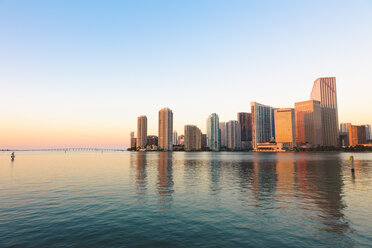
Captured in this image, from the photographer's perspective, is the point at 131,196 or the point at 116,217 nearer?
the point at 116,217

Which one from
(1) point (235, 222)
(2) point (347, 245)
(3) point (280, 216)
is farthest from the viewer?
(3) point (280, 216)

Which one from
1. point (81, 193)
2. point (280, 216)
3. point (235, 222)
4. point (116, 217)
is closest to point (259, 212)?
point (280, 216)

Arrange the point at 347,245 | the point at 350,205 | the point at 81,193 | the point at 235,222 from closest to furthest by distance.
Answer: the point at 347,245 < the point at 235,222 < the point at 350,205 < the point at 81,193

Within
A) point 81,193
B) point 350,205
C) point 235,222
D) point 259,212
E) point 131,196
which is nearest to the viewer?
Result: point 235,222

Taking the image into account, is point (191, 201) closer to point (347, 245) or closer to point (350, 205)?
point (347, 245)

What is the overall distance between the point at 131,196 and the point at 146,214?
10.2 meters

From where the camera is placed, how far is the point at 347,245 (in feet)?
52.5

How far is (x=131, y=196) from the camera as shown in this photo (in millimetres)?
33750

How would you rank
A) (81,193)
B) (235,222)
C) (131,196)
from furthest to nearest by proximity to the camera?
(81,193), (131,196), (235,222)

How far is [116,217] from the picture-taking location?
917 inches

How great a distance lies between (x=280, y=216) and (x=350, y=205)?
37.9ft

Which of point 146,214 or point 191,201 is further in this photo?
point 191,201

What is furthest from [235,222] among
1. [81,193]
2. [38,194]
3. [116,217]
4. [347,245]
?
[38,194]

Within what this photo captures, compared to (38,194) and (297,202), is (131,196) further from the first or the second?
(297,202)
